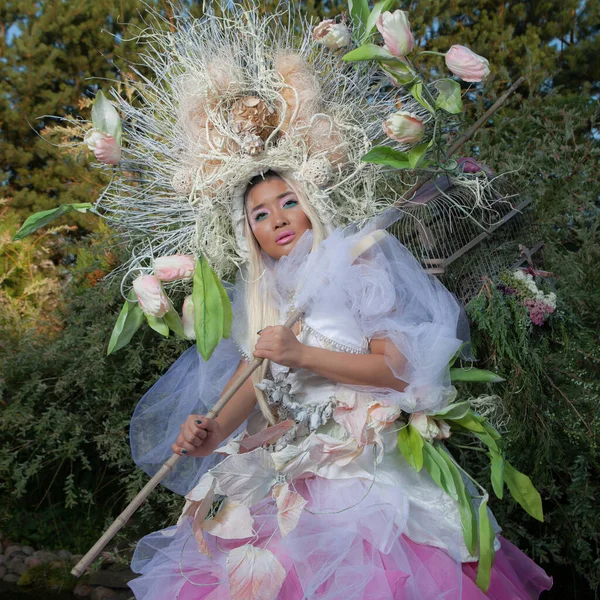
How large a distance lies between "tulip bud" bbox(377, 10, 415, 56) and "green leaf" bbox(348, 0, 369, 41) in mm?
191

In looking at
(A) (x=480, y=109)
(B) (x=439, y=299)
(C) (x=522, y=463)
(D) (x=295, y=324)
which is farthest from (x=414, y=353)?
(A) (x=480, y=109)

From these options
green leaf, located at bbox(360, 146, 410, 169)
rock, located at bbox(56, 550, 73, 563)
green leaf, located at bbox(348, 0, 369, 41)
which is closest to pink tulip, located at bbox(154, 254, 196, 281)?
green leaf, located at bbox(360, 146, 410, 169)

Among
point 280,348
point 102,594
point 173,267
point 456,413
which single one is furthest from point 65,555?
point 456,413

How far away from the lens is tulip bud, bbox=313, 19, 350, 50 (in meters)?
1.98

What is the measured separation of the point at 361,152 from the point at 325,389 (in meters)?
0.70

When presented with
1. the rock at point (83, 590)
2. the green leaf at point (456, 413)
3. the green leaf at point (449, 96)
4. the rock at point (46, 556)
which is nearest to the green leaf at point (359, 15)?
the green leaf at point (449, 96)

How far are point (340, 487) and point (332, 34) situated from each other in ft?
4.02

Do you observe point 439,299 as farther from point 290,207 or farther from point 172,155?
point 172,155

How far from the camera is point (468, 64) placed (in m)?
1.84

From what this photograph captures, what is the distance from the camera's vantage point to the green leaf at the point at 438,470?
180 cm

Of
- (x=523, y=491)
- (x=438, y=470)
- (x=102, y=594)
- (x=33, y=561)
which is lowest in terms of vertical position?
(x=102, y=594)

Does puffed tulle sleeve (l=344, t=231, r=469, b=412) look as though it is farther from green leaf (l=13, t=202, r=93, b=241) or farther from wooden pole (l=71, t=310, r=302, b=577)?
green leaf (l=13, t=202, r=93, b=241)

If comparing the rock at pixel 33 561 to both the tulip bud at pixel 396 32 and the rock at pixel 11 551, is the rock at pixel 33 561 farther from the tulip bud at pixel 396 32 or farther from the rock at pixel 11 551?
the tulip bud at pixel 396 32

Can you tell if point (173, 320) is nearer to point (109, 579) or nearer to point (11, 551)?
point (109, 579)
